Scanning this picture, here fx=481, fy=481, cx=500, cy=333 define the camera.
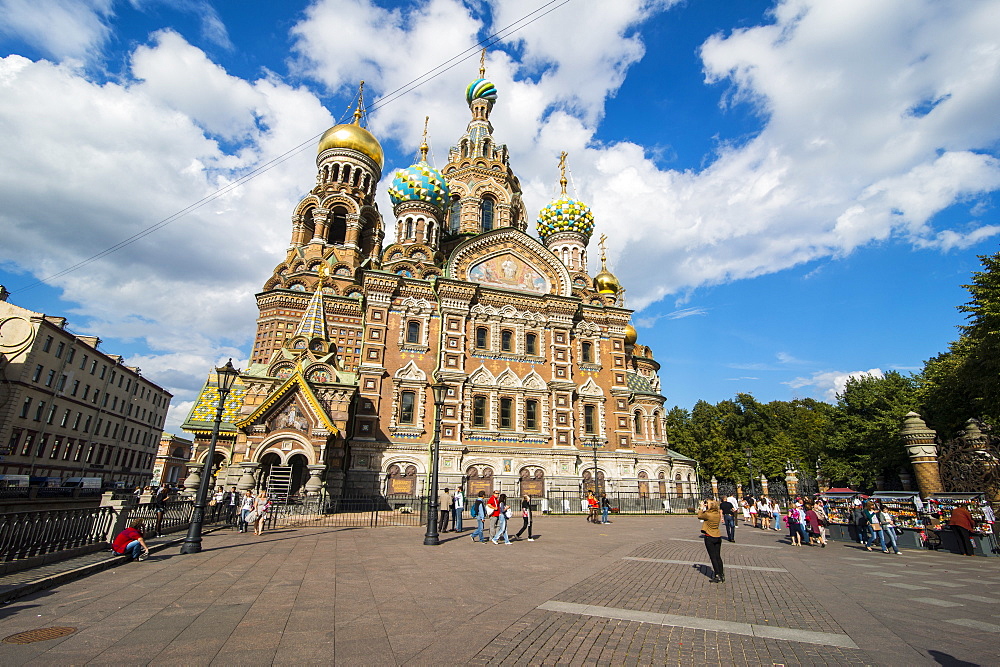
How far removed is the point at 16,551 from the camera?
297 inches

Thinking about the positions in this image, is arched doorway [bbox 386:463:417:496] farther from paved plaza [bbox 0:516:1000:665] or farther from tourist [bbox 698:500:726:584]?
tourist [bbox 698:500:726:584]

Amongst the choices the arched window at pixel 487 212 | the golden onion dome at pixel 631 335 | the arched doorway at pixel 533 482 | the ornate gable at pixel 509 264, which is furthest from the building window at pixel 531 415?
the arched window at pixel 487 212

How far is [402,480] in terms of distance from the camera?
25.5 metres

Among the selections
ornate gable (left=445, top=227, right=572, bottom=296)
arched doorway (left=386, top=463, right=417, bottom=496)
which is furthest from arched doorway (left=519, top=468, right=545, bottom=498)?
ornate gable (left=445, top=227, right=572, bottom=296)

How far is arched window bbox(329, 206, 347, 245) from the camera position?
122ft

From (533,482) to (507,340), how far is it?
28.6 ft

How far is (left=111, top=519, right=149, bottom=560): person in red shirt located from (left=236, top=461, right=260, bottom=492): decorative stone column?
10.4 metres

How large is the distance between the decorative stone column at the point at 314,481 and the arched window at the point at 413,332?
377 inches

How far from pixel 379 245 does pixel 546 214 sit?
13654 millimetres

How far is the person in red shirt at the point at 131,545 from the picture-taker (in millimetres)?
9328

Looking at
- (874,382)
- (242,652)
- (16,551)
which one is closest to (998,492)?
(874,382)

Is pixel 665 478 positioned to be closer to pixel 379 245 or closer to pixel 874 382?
pixel 874 382

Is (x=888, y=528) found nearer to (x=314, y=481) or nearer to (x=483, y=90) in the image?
(x=314, y=481)

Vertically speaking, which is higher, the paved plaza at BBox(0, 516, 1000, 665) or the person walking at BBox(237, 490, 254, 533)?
the person walking at BBox(237, 490, 254, 533)
